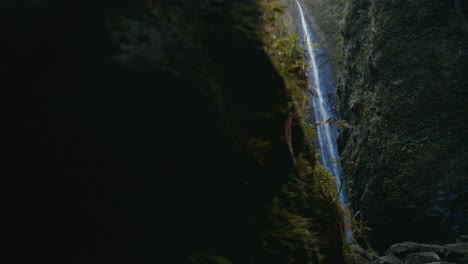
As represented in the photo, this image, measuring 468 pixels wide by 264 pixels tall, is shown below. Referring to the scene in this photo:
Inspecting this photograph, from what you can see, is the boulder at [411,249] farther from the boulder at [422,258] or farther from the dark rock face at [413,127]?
the dark rock face at [413,127]

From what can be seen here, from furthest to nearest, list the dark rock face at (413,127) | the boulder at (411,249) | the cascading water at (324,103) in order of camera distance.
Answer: the cascading water at (324,103), the dark rock face at (413,127), the boulder at (411,249)

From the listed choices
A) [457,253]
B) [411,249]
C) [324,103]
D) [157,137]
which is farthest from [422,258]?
[324,103]

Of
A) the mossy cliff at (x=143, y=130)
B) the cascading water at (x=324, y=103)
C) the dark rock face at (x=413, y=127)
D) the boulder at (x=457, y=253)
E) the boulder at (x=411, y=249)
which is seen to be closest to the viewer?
the mossy cliff at (x=143, y=130)

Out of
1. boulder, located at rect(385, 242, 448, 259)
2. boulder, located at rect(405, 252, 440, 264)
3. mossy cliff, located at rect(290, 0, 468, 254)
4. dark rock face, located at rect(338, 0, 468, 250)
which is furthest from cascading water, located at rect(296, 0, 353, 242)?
boulder, located at rect(405, 252, 440, 264)

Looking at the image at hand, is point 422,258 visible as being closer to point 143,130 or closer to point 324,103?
point 143,130

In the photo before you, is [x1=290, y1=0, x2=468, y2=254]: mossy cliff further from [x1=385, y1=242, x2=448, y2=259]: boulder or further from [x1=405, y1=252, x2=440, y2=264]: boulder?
[x1=405, y1=252, x2=440, y2=264]: boulder

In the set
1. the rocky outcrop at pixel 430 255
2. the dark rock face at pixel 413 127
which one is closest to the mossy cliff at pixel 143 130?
the rocky outcrop at pixel 430 255
